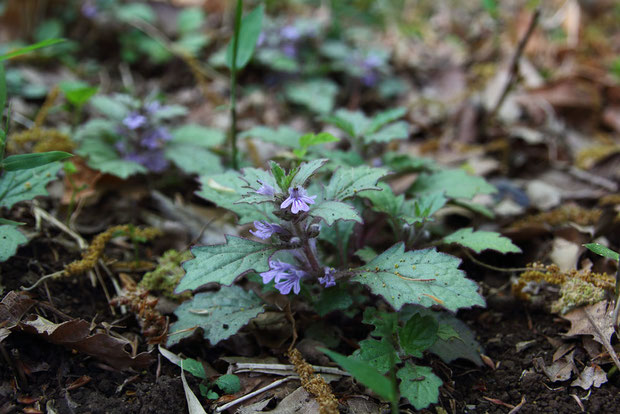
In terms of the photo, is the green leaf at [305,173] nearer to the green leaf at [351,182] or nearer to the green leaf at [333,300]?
the green leaf at [351,182]

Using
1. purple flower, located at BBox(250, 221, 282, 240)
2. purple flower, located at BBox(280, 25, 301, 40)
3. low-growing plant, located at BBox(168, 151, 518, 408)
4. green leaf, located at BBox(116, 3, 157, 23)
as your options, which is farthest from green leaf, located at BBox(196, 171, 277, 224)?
green leaf, located at BBox(116, 3, 157, 23)

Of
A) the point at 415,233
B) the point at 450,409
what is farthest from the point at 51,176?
the point at 450,409

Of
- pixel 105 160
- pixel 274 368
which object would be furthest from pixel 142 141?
pixel 274 368

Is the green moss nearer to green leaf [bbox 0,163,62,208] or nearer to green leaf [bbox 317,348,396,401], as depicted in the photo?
green leaf [bbox 0,163,62,208]

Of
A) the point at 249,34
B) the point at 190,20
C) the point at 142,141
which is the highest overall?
the point at 249,34

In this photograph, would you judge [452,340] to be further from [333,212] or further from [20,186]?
[20,186]

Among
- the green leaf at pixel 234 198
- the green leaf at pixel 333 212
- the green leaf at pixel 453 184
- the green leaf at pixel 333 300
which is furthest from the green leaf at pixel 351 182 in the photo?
the green leaf at pixel 453 184

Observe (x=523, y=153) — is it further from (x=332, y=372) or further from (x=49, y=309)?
(x=49, y=309)
